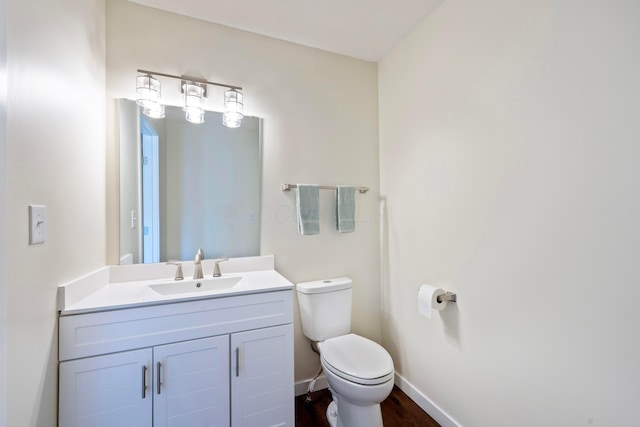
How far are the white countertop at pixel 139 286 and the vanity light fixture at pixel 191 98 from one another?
0.91m

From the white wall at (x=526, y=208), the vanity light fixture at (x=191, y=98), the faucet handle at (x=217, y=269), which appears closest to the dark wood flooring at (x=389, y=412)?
the white wall at (x=526, y=208)

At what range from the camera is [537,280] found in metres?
1.12

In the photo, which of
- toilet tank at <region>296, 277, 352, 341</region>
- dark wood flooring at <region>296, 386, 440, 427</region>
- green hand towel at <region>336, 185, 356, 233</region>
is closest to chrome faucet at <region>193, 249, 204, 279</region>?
toilet tank at <region>296, 277, 352, 341</region>

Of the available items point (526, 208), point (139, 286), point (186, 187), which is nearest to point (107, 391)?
point (139, 286)

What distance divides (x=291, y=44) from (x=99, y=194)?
1.56m

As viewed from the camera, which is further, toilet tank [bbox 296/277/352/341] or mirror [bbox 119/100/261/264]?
toilet tank [bbox 296/277/352/341]

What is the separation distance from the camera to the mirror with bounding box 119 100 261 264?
155 centimetres

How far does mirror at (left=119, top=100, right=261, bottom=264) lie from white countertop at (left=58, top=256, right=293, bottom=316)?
0.08 metres

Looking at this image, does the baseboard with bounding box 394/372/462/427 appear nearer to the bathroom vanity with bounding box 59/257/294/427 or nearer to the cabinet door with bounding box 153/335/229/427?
the bathroom vanity with bounding box 59/257/294/427

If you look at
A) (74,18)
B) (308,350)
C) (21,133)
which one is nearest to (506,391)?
(308,350)

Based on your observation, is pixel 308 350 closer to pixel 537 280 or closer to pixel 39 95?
pixel 537 280

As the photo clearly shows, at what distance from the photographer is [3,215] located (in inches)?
29.9

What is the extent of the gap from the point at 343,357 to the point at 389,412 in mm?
578

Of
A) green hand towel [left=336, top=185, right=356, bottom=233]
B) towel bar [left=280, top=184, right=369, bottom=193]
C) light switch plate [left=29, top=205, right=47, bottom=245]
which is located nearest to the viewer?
light switch plate [left=29, top=205, right=47, bottom=245]
